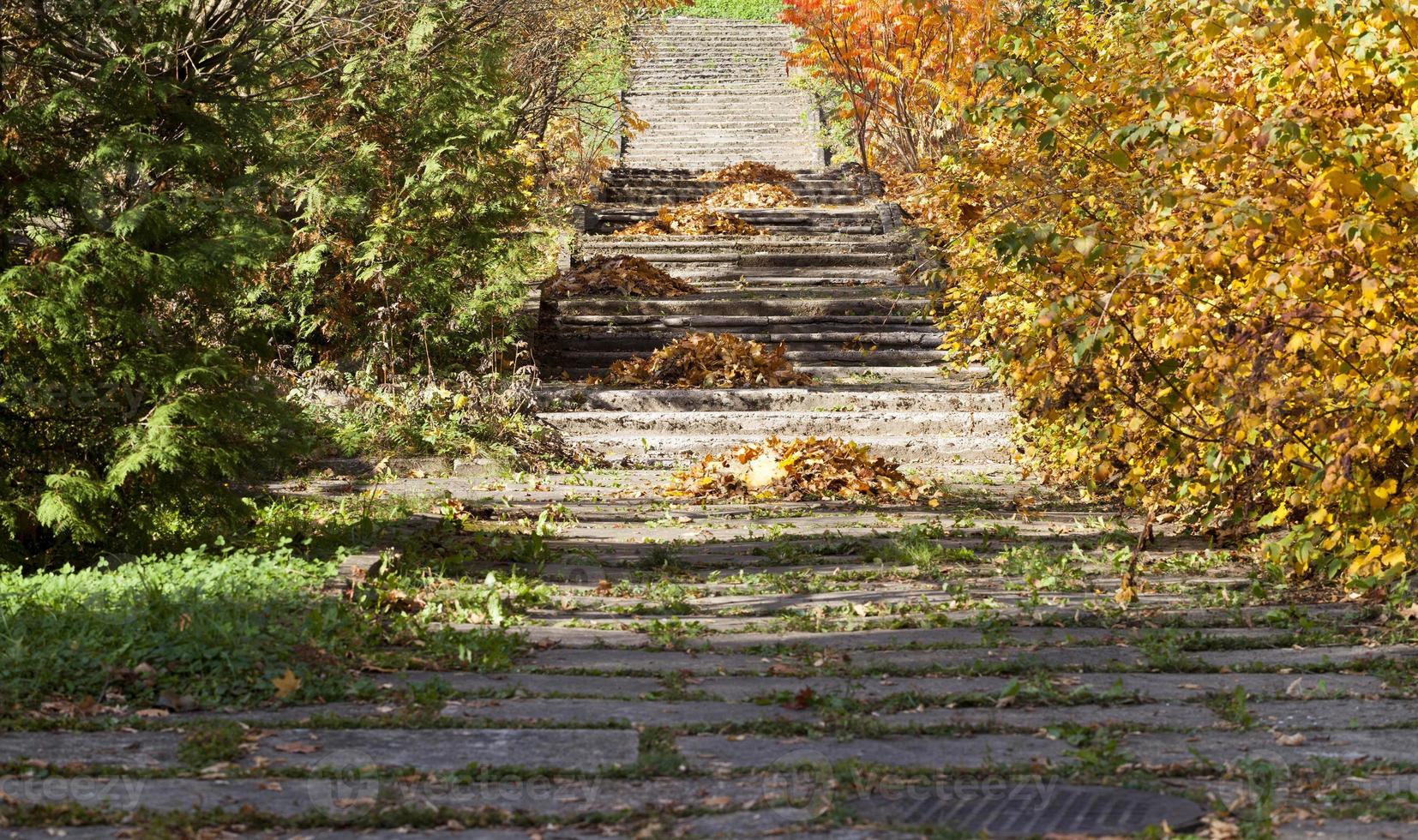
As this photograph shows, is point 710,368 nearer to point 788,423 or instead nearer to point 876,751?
point 788,423

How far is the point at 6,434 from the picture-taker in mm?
5758

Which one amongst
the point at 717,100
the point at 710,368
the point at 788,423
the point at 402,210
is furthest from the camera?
the point at 717,100

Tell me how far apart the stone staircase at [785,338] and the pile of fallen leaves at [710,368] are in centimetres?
33

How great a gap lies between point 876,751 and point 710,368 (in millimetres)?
8332

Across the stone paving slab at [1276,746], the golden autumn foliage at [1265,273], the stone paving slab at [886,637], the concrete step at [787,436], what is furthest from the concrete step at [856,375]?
the stone paving slab at [1276,746]

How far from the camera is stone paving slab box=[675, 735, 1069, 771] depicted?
11.6 feet

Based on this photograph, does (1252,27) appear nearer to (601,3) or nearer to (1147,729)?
(1147,729)

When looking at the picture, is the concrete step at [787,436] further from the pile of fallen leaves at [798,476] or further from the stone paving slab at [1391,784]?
the stone paving slab at [1391,784]

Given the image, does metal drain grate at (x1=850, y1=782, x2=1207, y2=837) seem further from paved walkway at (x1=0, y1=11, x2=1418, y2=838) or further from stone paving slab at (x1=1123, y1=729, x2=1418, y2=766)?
stone paving slab at (x1=1123, y1=729, x2=1418, y2=766)

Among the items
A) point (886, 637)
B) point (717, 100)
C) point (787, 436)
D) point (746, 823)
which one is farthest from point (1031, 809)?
point (717, 100)

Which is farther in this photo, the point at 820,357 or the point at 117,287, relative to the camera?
the point at 820,357

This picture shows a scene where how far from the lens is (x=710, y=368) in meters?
11.9

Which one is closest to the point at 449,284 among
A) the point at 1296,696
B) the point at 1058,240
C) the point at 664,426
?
the point at 664,426

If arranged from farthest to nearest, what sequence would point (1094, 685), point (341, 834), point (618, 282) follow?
1. point (618, 282)
2. point (1094, 685)
3. point (341, 834)
